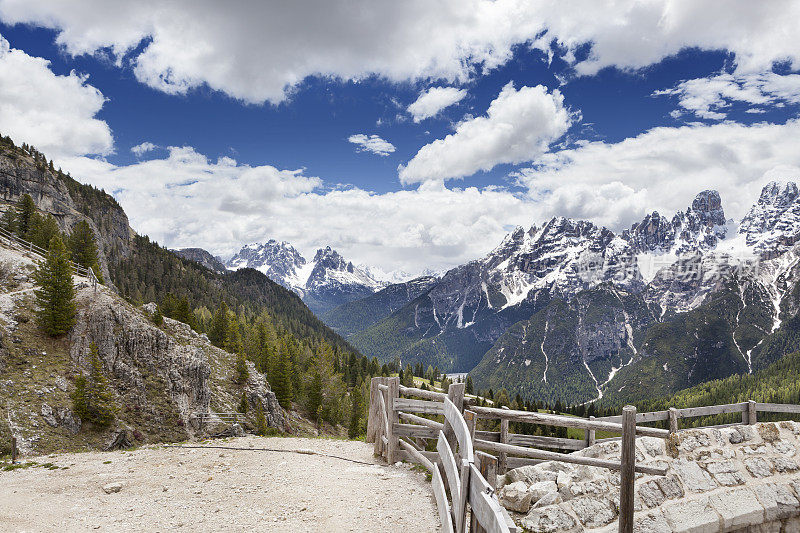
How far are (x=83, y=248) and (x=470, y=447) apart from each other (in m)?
90.1

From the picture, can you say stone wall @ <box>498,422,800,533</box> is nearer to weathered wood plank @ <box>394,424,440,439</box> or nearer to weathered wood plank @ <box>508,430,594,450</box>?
weathered wood plank @ <box>508,430,594,450</box>

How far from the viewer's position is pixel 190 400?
133 feet

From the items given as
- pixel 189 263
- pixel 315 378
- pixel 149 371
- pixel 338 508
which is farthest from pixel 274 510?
pixel 189 263

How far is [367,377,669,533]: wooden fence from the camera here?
16.2 ft

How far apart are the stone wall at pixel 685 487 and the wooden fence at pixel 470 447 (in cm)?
80

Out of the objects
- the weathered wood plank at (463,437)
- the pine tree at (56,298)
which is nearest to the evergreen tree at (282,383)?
the pine tree at (56,298)

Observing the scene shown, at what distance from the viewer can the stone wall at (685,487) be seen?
33.6 ft

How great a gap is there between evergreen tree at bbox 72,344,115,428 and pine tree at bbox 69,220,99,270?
145ft

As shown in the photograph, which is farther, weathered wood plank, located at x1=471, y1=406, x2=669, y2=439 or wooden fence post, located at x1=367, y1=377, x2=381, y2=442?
wooden fence post, located at x1=367, y1=377, x2=381, y2=442

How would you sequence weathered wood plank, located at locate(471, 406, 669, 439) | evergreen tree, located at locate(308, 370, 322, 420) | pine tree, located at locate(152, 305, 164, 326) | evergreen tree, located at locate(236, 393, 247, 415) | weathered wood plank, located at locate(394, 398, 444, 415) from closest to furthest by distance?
weathered wood plank, located at locate(471, 406, 669, 439), weathered wood plank, located at locate(394, 398, 444, 415), pine tree, located at locate(152, 305, 164, 326), evergreen tree, located at locate(236, 393, 247, 415), evergreen tree, located at locate(308, 370, 322, 420)

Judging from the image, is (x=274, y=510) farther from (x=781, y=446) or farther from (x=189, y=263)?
(x=189, y=263)

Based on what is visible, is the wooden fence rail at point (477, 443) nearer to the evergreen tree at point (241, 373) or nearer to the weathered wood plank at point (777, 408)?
the weathered wood plank at point (777, 408)

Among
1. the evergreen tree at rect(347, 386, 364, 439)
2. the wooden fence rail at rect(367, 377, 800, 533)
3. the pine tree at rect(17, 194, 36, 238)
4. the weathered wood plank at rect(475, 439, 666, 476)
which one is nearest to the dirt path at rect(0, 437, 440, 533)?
the wooden fence rail at rect(367, 377, 800, 533)

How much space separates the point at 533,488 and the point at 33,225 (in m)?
87.5
